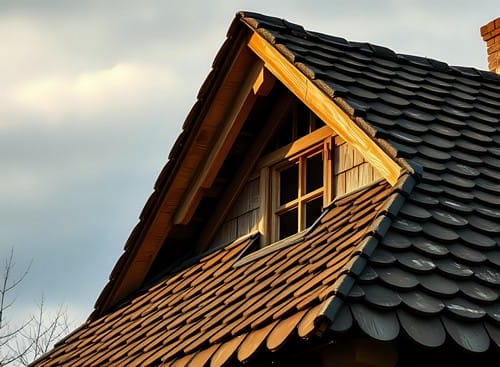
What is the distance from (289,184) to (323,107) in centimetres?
143

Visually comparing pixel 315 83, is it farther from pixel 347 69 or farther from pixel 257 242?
pixel 257 242

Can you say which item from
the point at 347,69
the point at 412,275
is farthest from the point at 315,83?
the point at 412,275

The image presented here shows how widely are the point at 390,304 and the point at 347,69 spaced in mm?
3330

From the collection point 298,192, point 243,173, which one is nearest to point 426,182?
point 298,192

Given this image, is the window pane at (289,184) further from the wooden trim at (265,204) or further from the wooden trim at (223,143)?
the wooden trim at (223,143)

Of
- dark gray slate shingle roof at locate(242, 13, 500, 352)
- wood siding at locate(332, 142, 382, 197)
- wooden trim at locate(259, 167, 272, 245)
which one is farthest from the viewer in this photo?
wooden trim at locate(259, 167, 272, 245)

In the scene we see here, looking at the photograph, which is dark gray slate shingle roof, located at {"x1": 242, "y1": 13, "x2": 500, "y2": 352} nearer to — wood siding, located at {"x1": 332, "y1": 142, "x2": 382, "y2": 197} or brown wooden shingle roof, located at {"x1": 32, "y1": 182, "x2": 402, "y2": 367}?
brown wooden shingle roof, located at {"x1": 32, "y1": 182, "x2": 402, "y2": 367}

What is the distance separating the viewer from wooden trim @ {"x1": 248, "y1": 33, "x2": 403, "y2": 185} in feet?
26.4

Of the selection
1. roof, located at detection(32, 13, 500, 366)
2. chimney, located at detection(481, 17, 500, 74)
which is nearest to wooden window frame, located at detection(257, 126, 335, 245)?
roof, located at detection(32, 13, 500, 366)

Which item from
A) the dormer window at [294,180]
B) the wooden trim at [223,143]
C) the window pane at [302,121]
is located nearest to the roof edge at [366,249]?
the dormer window at [294,180]

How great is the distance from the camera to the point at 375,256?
689 cm

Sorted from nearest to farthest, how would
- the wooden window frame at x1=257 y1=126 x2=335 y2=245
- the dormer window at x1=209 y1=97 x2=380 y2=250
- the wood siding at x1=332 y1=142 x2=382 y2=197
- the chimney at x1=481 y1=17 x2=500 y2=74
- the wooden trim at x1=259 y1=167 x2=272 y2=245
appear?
the wood siding at x1=332 y1=142 x2=382 y2=197
the dormer window at x1=209 y1=97 x2=380 y2=250
the wooden window frame at x1=257 y1=126 x2=335 y2=245
the wooden trim at x1=259 y1=167 x2=272 y2=245
the chimney at x1=481 y1=17 x2=500 y2=74

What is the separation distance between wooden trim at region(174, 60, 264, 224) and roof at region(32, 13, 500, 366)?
0.97 ft

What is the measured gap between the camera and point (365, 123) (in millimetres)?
8195
